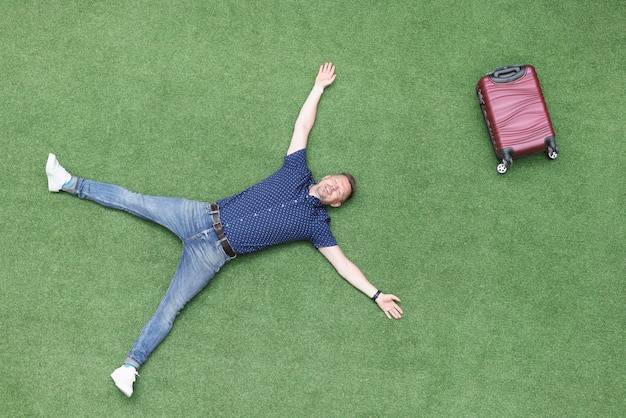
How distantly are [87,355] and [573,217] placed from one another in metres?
4.18

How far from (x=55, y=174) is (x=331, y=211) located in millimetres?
2250

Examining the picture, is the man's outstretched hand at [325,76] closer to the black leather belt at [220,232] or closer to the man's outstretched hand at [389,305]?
the black leather belt at [220,232]

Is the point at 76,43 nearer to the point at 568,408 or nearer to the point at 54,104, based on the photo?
the point at 54,104

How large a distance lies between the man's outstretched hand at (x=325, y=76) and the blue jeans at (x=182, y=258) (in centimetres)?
141

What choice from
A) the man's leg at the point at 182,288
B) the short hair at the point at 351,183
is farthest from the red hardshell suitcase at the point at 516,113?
the man's leg at the point at 182,288

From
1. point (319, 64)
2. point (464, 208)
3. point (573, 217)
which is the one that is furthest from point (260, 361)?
point (573, 217)

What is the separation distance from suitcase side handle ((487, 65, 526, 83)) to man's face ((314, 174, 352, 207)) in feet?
4.96

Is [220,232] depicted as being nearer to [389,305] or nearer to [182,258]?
[182,258]

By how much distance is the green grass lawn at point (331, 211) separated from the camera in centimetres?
455

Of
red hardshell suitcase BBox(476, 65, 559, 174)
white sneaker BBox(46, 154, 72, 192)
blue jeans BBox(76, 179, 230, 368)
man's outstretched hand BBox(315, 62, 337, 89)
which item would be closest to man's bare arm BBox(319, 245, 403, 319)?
blue jeans BBox(76, 179, 230, 368)

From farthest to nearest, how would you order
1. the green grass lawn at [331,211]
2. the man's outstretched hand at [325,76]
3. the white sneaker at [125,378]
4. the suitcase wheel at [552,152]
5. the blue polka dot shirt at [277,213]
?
1. the man's outstretched hand at [325,76]
2. the suitcase wheel at [552,152]
3. the green grass lawn at [331,211]
4. the blue polka dot shirt at [277,213]
5. the white sneaker at [125,378]

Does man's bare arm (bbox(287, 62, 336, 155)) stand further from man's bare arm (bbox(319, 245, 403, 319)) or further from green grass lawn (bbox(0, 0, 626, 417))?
man's bare arm (bbox(319, 245, 403, 319))

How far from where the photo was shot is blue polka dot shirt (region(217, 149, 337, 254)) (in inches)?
174

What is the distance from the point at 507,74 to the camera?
4.66 m
